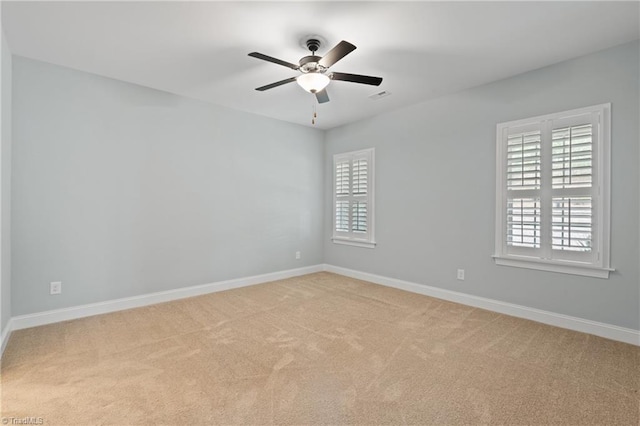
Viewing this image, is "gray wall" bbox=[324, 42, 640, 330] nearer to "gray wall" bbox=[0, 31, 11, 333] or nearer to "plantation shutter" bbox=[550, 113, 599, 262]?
"plantation shutter" bbox=[550, 113, 599, 262]

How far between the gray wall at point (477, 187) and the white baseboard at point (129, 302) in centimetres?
167

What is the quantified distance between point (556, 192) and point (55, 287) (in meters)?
5.37

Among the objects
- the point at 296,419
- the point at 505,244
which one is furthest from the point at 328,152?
the point at 296,419

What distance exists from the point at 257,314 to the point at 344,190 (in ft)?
9.24

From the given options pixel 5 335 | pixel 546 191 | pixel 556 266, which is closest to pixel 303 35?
pixel 546 191

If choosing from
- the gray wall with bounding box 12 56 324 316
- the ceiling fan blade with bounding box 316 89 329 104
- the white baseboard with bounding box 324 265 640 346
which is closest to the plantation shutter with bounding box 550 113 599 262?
the white baseboard with bounding box 324 265 640 346

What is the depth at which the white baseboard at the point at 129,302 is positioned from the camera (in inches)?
122

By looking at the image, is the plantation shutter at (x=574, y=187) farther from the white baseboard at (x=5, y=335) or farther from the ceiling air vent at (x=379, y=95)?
the white baseboard at (x=5, y=335)

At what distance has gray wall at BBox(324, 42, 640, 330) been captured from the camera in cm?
281

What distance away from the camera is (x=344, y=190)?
5.52 metres

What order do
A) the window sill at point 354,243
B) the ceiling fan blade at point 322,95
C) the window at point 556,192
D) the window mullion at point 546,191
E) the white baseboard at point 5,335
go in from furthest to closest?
the window sill at point 354,243 → the window mullion at point 546,191 → the ceiling fan blade at point 322,95 → the window at point 556,192 → the white baseboard at point 5,335

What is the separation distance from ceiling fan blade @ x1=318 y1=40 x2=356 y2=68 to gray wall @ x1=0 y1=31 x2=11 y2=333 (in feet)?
8.95

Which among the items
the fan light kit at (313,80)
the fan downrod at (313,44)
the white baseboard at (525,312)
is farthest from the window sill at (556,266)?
the fan downrod at (313,44)

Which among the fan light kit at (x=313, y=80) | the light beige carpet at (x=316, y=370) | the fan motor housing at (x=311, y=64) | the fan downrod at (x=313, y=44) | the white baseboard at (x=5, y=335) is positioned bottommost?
the light beige carpet at (x=316, y=370)
